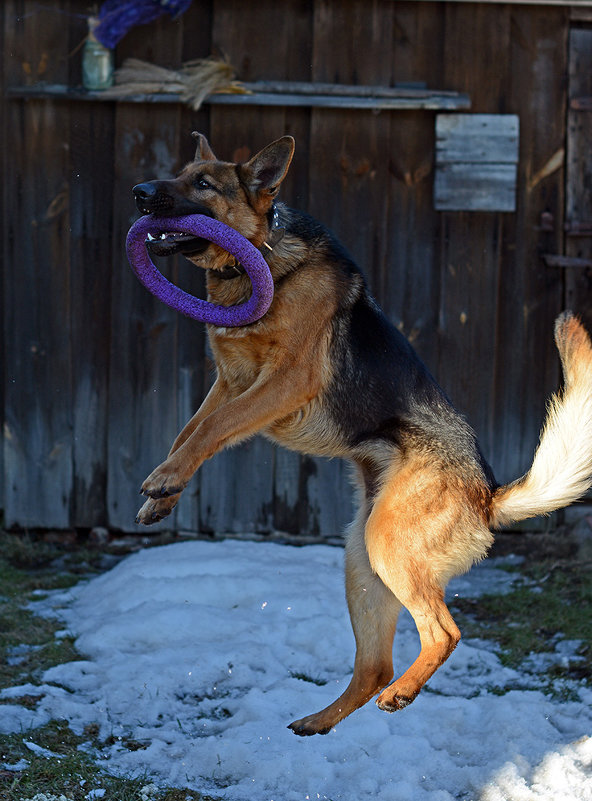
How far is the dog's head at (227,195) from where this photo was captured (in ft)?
11.4

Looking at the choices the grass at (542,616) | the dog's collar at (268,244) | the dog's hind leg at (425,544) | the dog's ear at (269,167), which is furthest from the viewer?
the grass at (542,616)

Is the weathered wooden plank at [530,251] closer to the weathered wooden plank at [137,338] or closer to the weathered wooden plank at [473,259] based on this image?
the weathered wooden plank at [473,259]

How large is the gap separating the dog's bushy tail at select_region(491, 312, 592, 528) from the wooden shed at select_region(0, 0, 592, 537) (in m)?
3.06

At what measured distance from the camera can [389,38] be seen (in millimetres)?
6348

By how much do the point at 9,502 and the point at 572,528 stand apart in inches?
161

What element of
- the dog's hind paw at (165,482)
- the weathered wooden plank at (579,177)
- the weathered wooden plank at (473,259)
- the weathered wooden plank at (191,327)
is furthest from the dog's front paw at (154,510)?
the weathered wooden plank at (579,177)

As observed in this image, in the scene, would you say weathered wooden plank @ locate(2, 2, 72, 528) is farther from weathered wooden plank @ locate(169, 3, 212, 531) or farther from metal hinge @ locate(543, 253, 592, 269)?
metal hinge @ locate(543, 253, 592, 269)

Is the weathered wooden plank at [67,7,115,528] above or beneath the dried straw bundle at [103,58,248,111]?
beneath

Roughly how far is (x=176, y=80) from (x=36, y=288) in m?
1.75

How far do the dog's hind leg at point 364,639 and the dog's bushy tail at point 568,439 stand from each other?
71cm

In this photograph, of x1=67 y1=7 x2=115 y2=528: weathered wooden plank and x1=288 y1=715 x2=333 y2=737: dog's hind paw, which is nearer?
x1=288 y1=715 x2=333 y2=737: dog's hind paw

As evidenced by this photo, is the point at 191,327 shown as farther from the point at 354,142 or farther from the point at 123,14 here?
the point at 123,14

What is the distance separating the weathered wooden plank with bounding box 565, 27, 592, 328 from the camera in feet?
21.2

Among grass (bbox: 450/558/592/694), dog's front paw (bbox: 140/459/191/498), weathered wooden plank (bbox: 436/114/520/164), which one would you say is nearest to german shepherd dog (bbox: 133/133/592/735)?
dog's front paw (bbox: 140/459/191/498)
